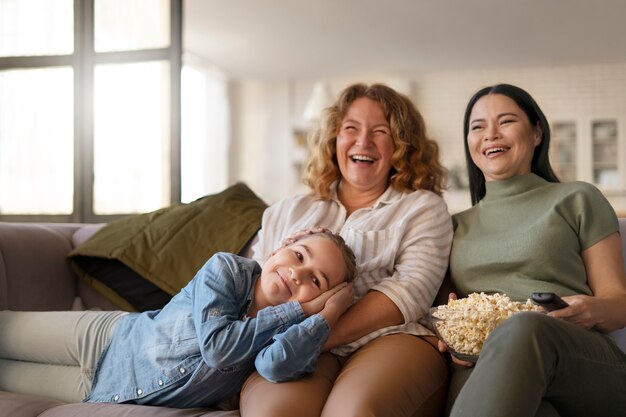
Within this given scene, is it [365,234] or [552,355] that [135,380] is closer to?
[365,234]

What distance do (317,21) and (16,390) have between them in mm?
6058

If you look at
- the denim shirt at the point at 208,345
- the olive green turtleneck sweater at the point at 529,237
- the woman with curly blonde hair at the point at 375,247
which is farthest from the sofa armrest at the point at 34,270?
the olive green turtleneck sweater at the point at 529,237

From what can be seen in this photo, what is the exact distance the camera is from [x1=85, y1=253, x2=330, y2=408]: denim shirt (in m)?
1.65

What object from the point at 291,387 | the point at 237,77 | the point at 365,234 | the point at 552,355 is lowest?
the point at 291,387

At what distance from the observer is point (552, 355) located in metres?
1.38

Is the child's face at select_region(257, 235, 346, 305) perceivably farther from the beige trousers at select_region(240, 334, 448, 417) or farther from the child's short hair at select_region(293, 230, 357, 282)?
the beige trousers at select_region(240, 334, 448, 417)

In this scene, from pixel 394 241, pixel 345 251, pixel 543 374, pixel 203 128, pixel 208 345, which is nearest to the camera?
pixel 543 374

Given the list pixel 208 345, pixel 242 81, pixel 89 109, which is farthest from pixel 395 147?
pixel 242 81

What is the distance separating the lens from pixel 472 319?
155cm

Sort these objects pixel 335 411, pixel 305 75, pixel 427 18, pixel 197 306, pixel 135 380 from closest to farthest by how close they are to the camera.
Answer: pixel 335 411 → pixel 197 306 → pixel 135 380 → pixel 427 18 → pixel 305 75

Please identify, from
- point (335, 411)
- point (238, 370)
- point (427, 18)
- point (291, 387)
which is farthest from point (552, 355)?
point (427, 18)

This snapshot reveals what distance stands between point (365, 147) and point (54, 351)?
1115mm

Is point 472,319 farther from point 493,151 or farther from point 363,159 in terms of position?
point 363,159

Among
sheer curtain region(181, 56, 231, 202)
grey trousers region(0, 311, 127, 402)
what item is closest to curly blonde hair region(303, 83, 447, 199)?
grey trousers region(0, 311, 127, 402)
